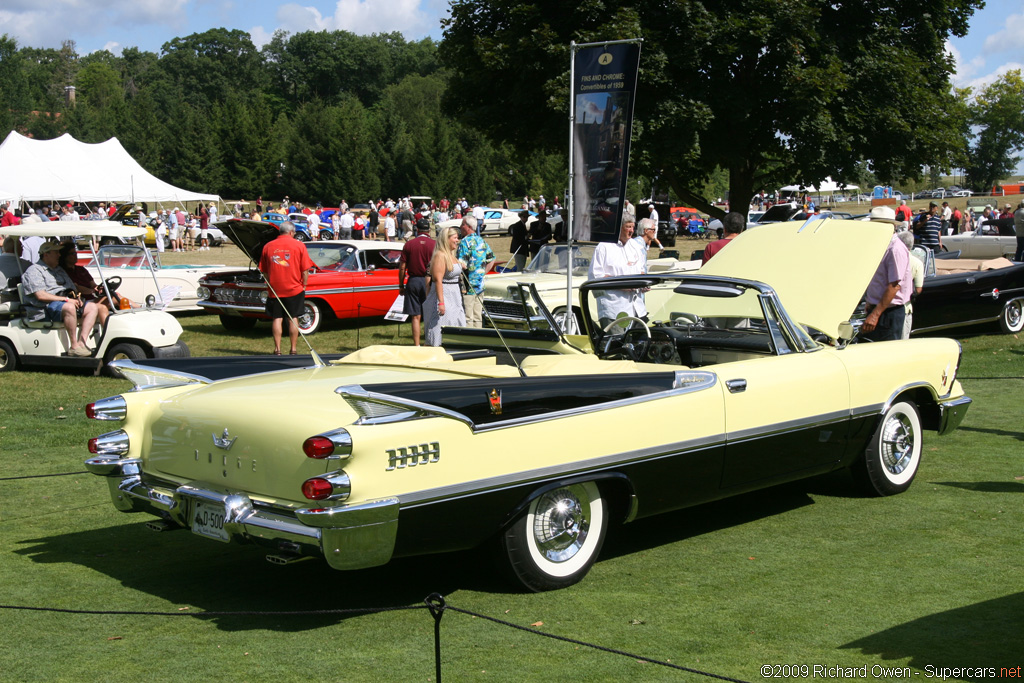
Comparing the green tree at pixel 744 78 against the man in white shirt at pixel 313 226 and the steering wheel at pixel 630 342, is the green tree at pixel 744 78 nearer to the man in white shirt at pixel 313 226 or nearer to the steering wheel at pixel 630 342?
the steering wheel at pixel 630 342

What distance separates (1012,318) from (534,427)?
12467mm

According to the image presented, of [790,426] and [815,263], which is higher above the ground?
[815,263]

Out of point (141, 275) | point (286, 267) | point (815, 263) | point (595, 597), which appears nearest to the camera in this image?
point (595, 597)

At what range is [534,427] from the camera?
4562mm

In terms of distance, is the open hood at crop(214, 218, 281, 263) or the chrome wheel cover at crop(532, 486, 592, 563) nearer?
the chrome wheel cover at crop(532, 486, 592, 563)

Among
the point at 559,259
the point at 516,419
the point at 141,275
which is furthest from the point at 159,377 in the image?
the point at 141,275

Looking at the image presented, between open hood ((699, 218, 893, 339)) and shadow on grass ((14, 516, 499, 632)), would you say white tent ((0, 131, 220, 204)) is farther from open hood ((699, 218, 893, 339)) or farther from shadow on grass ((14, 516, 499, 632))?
shadow on grass ((14, 516, 499, 632))

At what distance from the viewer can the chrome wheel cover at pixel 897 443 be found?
6.41m

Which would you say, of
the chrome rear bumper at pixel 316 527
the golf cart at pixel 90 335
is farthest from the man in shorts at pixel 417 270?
the chrome rear bumper at pixel 316 527

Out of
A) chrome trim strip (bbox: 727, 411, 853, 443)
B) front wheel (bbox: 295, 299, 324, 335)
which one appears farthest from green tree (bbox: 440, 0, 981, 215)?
chrome trim strip (bbox: 727, 411, 853, 443)

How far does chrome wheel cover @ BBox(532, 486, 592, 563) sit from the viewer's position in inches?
185

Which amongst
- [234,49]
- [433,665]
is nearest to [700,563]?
[433,665]

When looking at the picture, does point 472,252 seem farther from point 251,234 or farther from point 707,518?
point 707,518

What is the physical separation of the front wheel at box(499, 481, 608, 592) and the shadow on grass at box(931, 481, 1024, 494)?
123 inches
